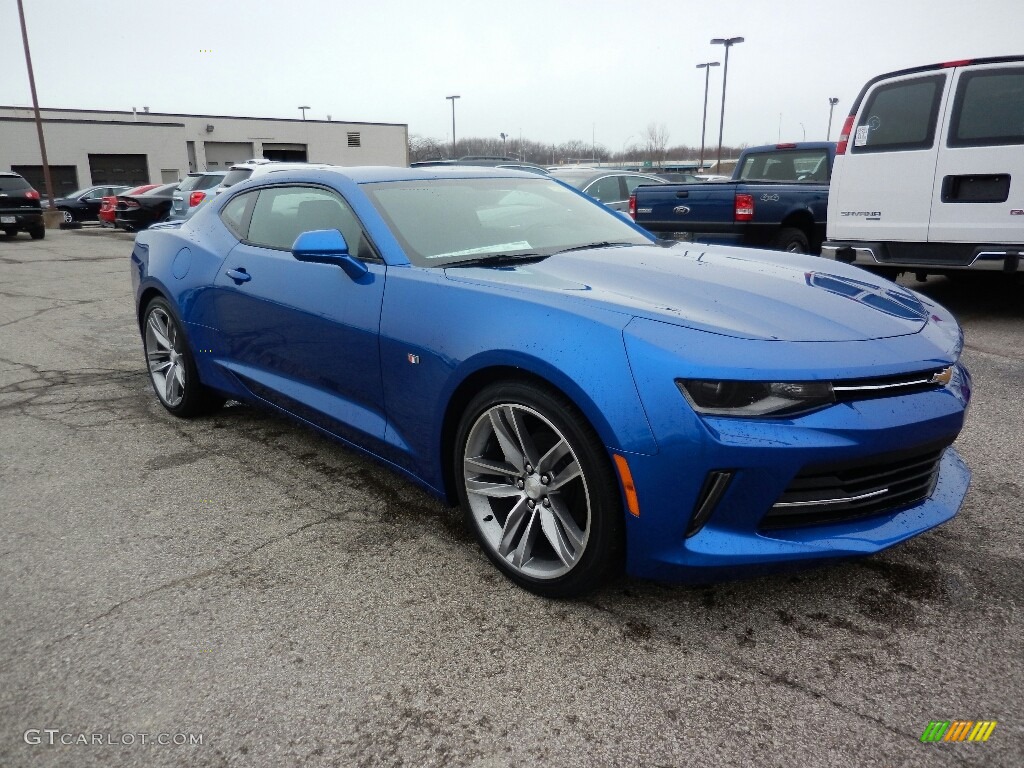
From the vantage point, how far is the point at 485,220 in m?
3.38

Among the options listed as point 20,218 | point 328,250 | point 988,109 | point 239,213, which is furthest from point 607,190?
point 20,218

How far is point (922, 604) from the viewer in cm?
247

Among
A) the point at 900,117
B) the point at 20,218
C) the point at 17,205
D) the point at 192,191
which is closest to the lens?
the point at 900,117

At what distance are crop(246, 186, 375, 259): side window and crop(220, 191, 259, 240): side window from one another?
6 cm

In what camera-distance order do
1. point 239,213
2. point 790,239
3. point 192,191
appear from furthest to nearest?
1. point 192,191
2. point 790,239
3. point 239,213

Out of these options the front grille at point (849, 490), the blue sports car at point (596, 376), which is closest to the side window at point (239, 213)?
the blue sports car at point (596, 376)

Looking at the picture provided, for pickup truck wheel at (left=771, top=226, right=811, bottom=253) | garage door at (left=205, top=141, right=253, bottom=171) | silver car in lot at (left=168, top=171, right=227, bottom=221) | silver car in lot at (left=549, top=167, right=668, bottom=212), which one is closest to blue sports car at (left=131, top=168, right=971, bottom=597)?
pickup truck wheel at (left=771, top=226, right=811, bottom=253)

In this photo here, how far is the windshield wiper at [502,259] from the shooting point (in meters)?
3.00

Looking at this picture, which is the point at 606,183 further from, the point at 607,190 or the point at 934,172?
the point at 934,172

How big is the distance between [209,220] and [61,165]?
1641 inches

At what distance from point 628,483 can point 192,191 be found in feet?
48.4

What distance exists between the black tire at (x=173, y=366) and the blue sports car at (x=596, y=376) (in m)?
0.72

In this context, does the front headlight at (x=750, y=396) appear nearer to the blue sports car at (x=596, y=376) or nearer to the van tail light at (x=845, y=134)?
the blue sports car at (x=596, y=376)

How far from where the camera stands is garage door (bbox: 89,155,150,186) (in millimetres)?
40219
